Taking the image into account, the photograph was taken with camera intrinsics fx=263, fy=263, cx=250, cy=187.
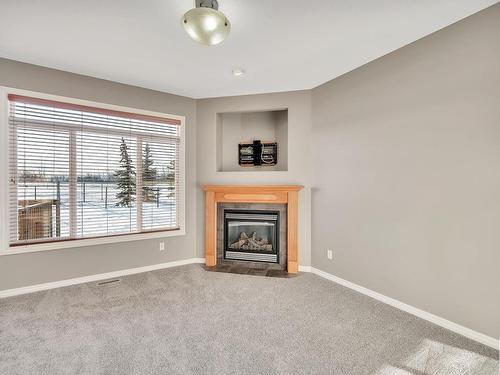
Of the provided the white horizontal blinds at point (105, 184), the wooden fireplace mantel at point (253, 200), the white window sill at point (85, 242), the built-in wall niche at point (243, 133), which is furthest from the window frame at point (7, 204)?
the built-in wall niche at point (243, 133)

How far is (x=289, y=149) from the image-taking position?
3.79 meters

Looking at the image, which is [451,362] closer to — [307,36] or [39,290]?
[307,36]

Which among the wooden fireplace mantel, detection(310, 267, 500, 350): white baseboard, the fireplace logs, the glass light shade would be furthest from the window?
detection(310, 267, 500, 350): white baseboard

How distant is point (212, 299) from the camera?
2809mm

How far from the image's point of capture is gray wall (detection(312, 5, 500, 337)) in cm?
203

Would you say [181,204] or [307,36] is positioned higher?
[307,36]

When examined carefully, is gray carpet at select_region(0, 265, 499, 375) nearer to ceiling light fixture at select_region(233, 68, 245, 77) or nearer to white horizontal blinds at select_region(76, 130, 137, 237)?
white horizontal blinds at select_region(76, 130, 137, 237)

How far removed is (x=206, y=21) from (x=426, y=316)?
3.06 metres

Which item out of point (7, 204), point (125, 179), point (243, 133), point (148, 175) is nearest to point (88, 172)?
point (125, 179)

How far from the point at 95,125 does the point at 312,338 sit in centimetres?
338

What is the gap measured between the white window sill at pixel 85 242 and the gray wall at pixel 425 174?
2.35 meters

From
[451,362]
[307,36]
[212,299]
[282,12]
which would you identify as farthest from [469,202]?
[212,299]

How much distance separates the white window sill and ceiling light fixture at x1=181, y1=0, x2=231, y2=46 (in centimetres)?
271

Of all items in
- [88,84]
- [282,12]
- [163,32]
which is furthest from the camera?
[88,84]
